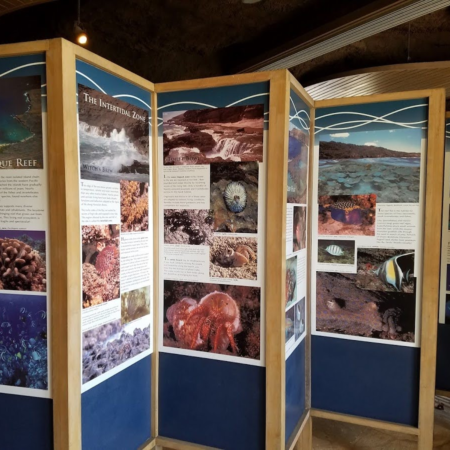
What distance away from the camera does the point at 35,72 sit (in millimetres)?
1720

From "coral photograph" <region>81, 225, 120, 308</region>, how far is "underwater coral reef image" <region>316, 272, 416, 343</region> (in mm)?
1406

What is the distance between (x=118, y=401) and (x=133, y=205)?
97 centimetres

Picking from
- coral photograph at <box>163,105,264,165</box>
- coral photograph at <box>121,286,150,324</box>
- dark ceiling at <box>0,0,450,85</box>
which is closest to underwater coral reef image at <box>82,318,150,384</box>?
coral photograph at <box>121,286,150,324</box>

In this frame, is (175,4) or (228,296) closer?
(228,296)

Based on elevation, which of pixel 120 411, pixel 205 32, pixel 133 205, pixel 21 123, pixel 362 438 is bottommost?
pixel 362 438

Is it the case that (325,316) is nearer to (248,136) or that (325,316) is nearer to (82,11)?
(248,136)

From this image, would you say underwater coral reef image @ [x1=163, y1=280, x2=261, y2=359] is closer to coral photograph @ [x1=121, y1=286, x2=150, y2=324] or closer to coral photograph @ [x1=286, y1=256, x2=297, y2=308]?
coral photograph @ [x1=121, y1=286, x2=150, y2=324]

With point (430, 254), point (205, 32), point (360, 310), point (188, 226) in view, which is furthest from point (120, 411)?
point (205, 32)

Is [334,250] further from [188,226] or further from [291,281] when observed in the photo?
[188,226]

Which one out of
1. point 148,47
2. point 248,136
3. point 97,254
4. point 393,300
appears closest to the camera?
point 97,254

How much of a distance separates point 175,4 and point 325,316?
4.38 meters

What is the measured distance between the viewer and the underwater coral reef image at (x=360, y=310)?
261 centimetres

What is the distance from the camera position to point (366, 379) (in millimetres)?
2678

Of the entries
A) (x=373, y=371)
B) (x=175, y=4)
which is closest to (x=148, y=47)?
(x=175, y=4)
